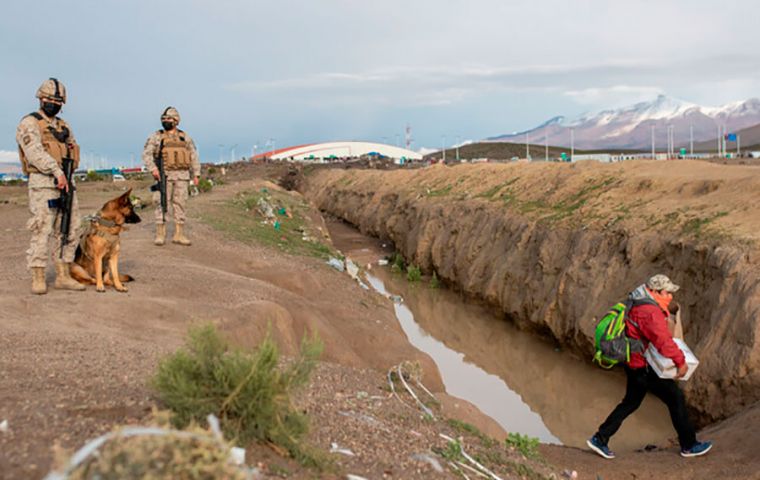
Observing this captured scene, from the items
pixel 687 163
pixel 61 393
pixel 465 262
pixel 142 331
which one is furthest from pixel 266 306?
pixel 687 163

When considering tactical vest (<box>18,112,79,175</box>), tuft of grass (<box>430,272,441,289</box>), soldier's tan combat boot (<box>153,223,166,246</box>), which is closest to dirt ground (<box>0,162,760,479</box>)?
soldier's tan combat boot (<box>153,223,166,246</box>)

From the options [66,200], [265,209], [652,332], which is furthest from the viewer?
[265,209]

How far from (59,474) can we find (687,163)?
17750mm

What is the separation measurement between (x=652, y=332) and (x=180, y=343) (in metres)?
4.68

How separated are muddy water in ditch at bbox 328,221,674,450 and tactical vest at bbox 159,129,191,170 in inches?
243

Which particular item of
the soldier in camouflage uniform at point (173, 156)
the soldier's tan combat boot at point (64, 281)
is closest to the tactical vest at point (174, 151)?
the soldier in camouflage uniform at point (173, 156)

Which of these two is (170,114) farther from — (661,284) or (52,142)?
(661,284)

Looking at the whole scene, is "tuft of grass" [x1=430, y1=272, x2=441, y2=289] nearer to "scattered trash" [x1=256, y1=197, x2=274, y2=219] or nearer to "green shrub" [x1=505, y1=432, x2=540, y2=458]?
"scattered trash" [x1=256, y1=197, x2=274, y2=219]

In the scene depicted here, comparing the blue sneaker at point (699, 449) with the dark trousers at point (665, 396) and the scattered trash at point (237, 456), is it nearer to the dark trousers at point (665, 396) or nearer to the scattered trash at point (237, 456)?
the dark trousers at point (665, 396)

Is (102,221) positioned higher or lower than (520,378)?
higher

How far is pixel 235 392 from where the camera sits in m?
3.92

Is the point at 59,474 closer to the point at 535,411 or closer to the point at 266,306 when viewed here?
the point at 266,306

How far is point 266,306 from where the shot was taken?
354 inches

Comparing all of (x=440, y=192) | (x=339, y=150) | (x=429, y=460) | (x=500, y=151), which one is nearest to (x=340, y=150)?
(x=339, y=150)
